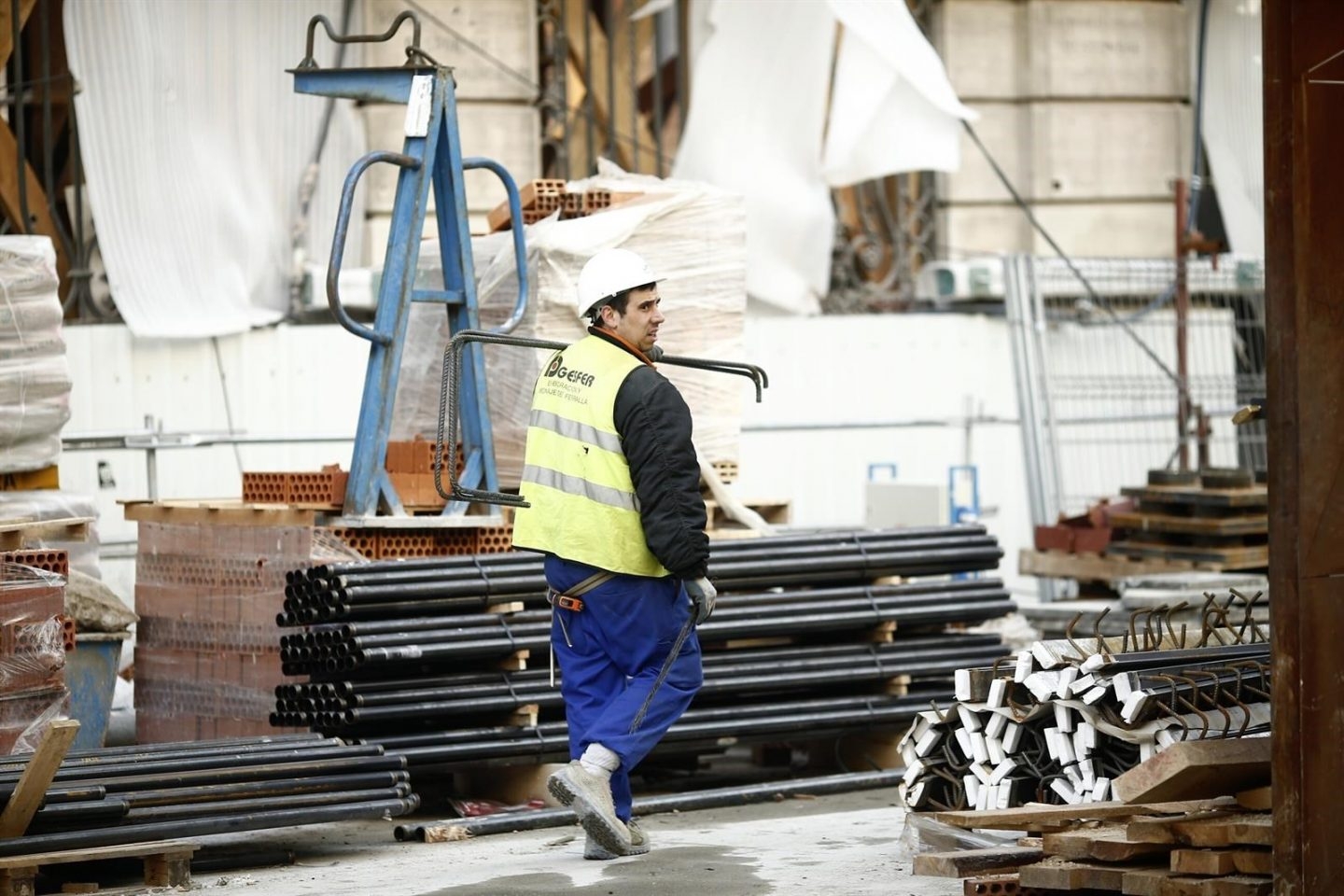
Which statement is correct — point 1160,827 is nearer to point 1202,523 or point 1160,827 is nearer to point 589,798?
point 589,798

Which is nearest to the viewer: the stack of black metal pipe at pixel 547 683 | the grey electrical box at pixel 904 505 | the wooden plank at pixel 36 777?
the wooden plank at pixel 36 777

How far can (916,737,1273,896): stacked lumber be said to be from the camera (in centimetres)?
557

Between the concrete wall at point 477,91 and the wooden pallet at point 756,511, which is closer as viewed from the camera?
the wooden pallet at point 756,511

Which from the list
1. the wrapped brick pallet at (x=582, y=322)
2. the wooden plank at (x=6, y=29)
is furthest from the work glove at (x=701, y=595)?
the wooden plank at (x=6, y=29)

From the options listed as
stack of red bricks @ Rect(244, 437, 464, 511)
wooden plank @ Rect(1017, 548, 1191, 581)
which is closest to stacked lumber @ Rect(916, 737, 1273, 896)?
stack of red bricks @ Rect(244, 437, 464, 511)

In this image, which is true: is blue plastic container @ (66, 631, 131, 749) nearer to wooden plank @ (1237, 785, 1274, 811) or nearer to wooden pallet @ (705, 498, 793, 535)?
wooden pallet @ (705, 498, 793, 535)

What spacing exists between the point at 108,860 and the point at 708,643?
9.99 ft

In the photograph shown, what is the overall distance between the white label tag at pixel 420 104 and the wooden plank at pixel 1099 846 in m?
4.42

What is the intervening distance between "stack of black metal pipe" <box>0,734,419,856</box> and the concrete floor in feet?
0.71

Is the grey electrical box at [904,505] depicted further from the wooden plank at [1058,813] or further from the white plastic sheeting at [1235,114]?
the wooden plank at [1058,813]

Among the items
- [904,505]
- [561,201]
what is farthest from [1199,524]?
[561,201]

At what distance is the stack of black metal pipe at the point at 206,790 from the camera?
22.8 ft

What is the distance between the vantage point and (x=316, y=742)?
7.93m

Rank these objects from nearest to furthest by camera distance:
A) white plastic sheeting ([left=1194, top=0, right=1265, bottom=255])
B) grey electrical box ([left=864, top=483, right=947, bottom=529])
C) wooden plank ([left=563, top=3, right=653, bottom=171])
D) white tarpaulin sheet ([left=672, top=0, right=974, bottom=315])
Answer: grey electrical box ([left=864, top=483, right=947, bottom=529]), white tarpaulin sheet ([left=672, top=0, right=974, bottom=315]), wooden plank ([left=563, top=3, right=653, bottom=171]), white plastic sheeting ([left=1194, top=0, right=1265, bottom=255])
